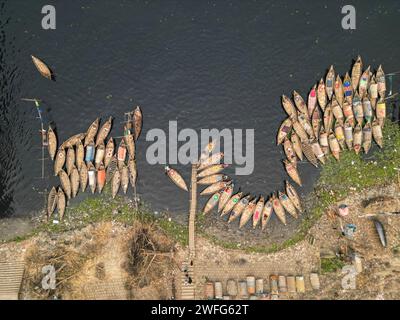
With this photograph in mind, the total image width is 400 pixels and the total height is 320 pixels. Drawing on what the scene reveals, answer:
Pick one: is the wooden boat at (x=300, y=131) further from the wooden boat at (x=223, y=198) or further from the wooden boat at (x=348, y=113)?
the wooden boat at (x=223, y=198)

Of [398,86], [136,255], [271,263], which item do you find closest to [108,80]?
[136,255]

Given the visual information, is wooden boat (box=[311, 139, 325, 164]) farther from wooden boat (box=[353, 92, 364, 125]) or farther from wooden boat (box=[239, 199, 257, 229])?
wooden boat (box=[239, 199, 257, 229])

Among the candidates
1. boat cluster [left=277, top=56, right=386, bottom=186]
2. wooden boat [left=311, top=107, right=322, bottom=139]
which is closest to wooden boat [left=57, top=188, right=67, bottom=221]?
boat cluster [left=277, top=56, right=386, bottom=186]

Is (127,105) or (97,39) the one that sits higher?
(97,39)

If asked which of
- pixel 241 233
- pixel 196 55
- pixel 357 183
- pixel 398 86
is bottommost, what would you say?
pixel 241 233

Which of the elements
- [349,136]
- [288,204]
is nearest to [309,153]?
[349,136]
